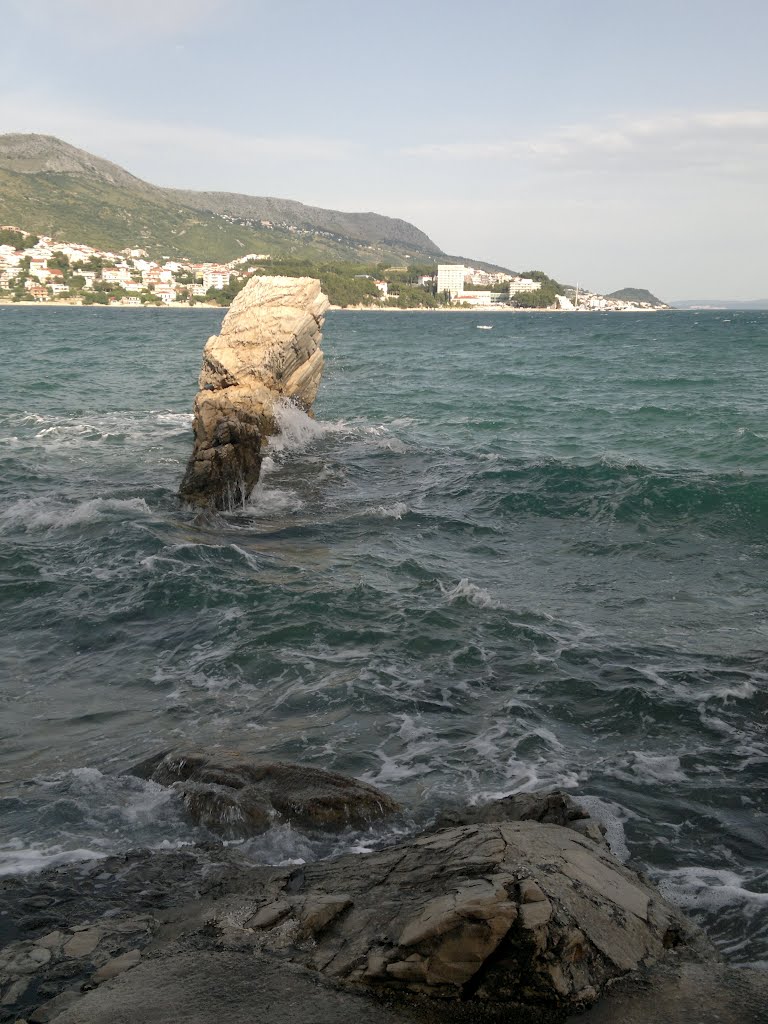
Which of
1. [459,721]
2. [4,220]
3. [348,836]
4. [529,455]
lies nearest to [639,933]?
[348,836]

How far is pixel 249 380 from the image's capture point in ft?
64.1

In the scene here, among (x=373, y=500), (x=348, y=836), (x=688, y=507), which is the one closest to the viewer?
(x=348, y=836)

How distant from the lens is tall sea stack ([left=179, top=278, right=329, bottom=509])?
16.0m

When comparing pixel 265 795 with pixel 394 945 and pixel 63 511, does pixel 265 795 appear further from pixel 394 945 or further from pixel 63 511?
pixel 63 511

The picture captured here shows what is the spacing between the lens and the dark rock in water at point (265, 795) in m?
6.05

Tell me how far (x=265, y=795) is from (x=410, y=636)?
3842 millimetres

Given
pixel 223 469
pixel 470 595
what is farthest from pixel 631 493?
pixel 223 469

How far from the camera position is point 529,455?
20203mm

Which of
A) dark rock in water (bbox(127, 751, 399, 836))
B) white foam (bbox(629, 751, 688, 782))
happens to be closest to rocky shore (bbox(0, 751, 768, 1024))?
dark rock in water (bbox(127, 751, 399, 836))

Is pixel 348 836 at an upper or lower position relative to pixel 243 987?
lower

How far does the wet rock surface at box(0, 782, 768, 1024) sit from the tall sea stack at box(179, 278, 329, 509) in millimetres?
11198

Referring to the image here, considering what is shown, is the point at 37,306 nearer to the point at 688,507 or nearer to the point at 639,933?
the point at 688,507

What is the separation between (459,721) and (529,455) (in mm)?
12997

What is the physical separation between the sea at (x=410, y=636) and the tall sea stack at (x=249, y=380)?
0.77m
